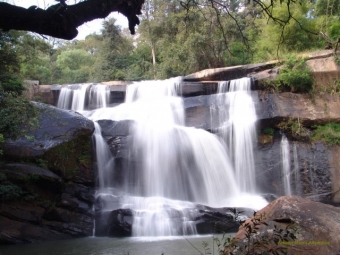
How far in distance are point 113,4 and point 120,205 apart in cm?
825

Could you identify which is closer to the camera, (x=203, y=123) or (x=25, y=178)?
(x=25, y=178)

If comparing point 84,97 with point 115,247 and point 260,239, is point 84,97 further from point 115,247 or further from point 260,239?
point 260,239

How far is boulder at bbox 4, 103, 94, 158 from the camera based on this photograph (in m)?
10.2

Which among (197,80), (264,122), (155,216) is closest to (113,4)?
(155,216)

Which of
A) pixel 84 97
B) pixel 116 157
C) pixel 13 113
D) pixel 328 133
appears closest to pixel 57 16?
pixel 13 113

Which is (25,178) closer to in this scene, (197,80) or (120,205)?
(120,205)

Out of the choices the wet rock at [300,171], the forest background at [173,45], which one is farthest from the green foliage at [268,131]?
the forest background at [173,45]

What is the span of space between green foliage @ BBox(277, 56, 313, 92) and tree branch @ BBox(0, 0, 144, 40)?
515 inches

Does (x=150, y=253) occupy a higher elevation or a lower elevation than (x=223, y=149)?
lower

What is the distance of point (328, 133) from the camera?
14.0 metres

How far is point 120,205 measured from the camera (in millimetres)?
10789

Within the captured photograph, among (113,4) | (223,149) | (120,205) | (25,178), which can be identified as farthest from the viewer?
(223,149)

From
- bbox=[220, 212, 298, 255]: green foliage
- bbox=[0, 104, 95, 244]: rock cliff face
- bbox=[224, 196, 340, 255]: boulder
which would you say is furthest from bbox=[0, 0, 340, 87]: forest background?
bbox=[220, 212, 298, 255]: green foliage

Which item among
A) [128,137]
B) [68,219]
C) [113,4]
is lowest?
[68,219]
